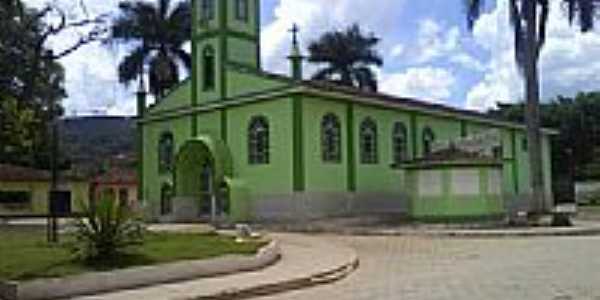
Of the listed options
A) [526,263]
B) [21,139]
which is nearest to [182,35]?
[21,139]

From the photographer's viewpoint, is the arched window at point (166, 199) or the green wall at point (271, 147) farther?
the arched window at point (166, 199)

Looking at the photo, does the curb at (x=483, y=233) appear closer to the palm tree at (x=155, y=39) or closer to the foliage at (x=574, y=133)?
the palm tree at (x=155, y=39)

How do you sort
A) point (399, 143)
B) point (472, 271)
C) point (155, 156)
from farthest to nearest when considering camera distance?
point (155, 156) → point (399, 143) → point (472, 271)

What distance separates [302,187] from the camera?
113 ft

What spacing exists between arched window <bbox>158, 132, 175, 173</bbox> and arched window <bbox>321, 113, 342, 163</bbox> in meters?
9.03

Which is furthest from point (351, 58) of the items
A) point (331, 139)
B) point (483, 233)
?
point (483, 233)

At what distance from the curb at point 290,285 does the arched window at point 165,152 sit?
23964 mm

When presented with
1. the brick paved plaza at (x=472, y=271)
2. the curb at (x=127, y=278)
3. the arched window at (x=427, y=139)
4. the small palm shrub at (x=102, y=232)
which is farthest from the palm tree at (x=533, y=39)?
the small palm shrub at (x=102, y=232)

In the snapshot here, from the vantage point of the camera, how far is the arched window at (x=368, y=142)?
38375 mm

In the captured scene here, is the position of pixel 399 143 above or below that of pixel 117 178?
above

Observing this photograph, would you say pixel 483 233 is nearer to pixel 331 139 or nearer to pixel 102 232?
pixel 331 139

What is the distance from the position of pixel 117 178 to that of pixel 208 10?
914 inches

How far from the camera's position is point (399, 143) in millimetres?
41250

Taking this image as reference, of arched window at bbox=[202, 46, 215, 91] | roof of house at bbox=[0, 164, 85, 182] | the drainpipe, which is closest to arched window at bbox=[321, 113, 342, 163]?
arched window at bbox=[202, 46, 215, 91]
